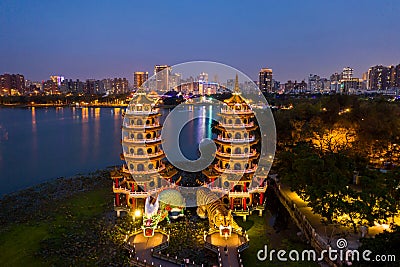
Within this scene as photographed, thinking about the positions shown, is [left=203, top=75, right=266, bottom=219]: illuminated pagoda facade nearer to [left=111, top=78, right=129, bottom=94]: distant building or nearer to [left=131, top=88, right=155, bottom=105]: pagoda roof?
[left=131, top=88, right=155, bottom=105]: pagoda roof

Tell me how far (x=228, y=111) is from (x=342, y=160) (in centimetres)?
726

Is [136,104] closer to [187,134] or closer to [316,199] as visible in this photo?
[316,199]

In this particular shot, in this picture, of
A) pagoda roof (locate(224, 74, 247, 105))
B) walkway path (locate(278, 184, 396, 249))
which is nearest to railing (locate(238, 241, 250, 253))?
walkway path (locate(278, 184, 396, 249))

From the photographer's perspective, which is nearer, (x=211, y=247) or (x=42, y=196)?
(x=211, y=247)

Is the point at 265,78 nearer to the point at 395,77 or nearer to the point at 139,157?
the point at 395,77

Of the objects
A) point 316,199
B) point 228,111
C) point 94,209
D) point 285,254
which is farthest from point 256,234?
point 94,209

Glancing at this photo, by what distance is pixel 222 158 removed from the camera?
60.2 feet

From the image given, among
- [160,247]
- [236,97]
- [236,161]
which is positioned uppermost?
[236,97]

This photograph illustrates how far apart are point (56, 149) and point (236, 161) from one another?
96.1 ft

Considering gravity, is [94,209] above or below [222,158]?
below

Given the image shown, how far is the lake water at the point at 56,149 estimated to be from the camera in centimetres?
2922

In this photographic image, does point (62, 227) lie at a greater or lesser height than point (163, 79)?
lesser

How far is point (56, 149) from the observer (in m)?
39.5

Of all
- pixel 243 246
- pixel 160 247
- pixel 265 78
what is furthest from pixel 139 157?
pixel 265 78
